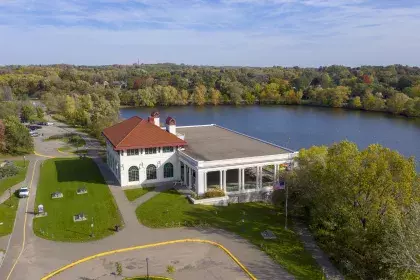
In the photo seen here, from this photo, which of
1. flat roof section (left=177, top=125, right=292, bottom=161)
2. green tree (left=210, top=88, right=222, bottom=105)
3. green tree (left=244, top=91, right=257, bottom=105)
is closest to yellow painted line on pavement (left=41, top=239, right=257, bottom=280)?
flat roof section (left=177, top=125, right=292, bottom=161)

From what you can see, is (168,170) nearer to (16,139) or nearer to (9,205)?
(9,205)

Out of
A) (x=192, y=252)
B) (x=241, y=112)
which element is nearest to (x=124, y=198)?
(x=192, y=252)

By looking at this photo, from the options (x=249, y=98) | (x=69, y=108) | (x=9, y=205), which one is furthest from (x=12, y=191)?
(x=249, y=98)

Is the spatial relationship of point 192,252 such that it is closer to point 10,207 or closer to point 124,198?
point 124,198

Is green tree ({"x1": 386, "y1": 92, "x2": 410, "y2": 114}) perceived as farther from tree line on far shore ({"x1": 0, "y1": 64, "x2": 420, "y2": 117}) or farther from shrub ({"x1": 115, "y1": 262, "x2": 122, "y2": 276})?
shrub ({"x1": 115, "y1": 262, "x2": 122, "y2": 276})

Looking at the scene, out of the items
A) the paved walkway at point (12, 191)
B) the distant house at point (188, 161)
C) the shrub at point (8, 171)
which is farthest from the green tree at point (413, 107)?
the paved walkway at point (12, 191)

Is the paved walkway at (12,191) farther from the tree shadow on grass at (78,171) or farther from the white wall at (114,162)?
the white wall at (114,162)
